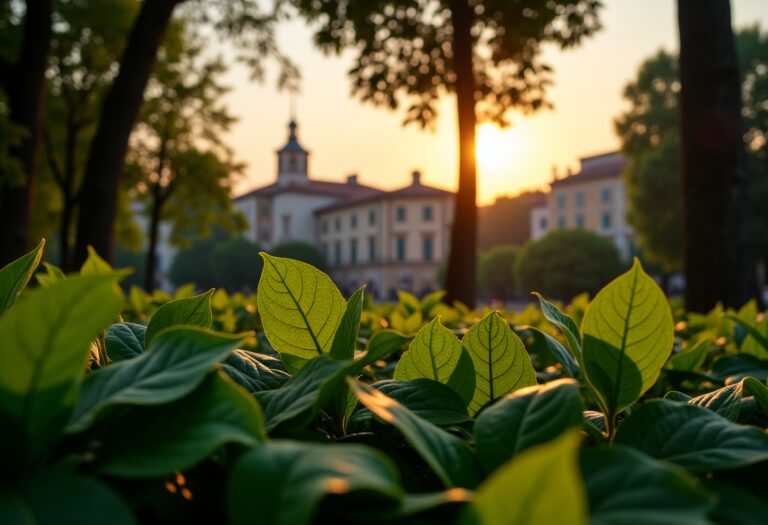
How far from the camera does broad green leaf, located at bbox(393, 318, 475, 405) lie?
2.94 feet

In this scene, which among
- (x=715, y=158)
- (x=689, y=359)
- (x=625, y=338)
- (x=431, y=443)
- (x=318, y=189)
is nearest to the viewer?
(x=431, y=443)

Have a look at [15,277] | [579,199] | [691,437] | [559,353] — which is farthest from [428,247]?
[691,437]

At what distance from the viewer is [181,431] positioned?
564 mm

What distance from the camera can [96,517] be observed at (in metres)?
0.46

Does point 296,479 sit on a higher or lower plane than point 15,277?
lower

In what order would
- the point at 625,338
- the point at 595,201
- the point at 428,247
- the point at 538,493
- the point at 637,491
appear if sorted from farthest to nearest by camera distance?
the point at 428,247
the point at 595,201
the point at 625,338
the point at 637,491
the point at 538,493

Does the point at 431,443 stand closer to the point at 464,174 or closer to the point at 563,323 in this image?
the point at 563,323

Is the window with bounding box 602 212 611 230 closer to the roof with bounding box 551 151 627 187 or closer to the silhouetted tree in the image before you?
the roof with bounding box 551 151 627 187

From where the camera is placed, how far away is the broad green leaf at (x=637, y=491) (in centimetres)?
46

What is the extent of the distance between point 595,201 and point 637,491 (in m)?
75.1

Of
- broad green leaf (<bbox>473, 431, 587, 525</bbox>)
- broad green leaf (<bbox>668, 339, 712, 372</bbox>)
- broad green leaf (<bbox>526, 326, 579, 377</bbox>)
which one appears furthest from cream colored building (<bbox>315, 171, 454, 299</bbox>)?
A: broad green leaf (<bbox>473, 431, 587, 525</bbox>)

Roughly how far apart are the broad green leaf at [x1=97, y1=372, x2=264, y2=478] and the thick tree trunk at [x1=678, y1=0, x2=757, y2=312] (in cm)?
704

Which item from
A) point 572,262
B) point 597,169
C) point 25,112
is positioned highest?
point 597,169

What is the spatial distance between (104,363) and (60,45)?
21564 millimetres
